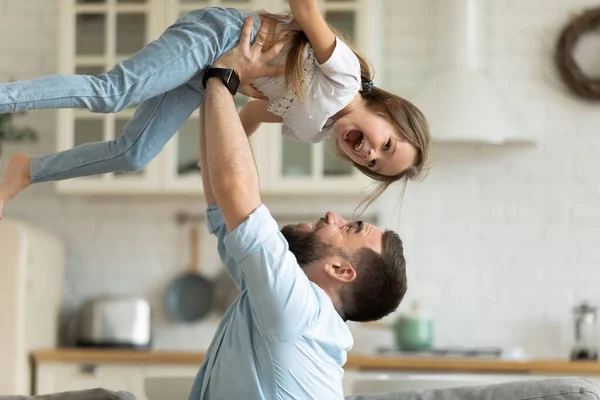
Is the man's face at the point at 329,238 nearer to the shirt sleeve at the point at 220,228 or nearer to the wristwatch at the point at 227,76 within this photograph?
the shirt sleeve at the point at 220,228

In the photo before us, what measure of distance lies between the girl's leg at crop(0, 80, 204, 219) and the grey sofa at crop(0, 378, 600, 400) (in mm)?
523

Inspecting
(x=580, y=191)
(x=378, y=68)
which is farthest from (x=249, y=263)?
(x=580, y=191)

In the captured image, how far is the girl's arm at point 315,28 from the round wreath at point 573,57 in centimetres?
272

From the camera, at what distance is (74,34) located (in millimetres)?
4727

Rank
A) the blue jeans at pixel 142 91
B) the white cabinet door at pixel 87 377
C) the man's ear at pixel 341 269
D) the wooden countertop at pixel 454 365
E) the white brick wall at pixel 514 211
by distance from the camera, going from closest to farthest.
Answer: the blue jeans at pixel 142 91
the man's ear at pixel 341 269
the wooden countertop at pixel 454 365
the white cabinet door at pixel 87 377
the white brick wall at pixel 514 211

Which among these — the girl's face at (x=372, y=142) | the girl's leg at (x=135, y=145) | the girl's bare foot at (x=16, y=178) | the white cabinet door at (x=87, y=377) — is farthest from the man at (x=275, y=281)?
the white cabinet door at (x=87, y=377)

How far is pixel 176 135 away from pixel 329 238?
7.67 feet

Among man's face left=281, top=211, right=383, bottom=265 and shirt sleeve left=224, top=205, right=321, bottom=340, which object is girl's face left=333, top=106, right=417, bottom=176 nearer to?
man's face left=281, top=211, right=383, bottom=265

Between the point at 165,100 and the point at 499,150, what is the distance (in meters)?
2.72

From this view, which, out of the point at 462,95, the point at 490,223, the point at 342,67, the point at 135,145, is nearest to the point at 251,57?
the point at 342,67

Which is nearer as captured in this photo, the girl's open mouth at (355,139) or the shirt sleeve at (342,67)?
the shirt sleeve at (342,67)

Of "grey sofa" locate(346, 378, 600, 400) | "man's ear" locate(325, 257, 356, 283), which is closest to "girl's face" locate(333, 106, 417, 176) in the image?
"man's ear" locate(325, 257, 356, 283)

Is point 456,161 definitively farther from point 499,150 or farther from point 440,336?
point 440,336

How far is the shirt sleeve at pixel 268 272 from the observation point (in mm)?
2045
